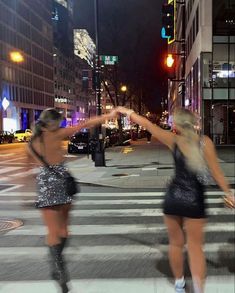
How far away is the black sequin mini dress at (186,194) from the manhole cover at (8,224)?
484cm

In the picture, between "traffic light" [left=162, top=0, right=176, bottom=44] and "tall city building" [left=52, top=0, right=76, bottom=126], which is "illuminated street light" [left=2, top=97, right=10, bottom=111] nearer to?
"tall city building" [left=52, top=0, right=76, bottom=126]

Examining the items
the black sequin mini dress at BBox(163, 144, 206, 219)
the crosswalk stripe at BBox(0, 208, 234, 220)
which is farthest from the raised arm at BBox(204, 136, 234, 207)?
the crosswalk stripe at BBox(0, 208, 234, 220)

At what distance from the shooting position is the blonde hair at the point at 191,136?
4285 millimetres

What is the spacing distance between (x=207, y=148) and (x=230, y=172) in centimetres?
1358

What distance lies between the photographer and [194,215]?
4.29 meters

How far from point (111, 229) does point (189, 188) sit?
4217 millimetres

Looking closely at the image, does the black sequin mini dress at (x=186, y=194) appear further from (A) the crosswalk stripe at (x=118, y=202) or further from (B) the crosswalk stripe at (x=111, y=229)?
(A) the crosswalk stripe at (x=118, y=202)

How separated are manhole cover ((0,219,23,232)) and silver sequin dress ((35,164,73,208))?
374 centimetres

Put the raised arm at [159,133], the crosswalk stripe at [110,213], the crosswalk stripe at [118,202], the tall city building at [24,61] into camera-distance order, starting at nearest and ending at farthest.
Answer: the raised arm at [159,133]
the crosswalk stripe at [110,213]
the crosswalk stripe at [118,202]
the tall city building at [24,61]

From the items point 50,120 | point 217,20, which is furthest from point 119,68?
point 50,120

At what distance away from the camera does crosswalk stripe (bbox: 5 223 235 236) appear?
8.09 meters

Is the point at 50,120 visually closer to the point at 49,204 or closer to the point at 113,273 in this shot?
the point at 49,204

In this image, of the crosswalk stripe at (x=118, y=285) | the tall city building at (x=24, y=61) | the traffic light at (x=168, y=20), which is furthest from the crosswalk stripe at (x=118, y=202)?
the tall city building at (x=24, y=61)

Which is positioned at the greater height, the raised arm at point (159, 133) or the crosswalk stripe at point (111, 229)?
the raised arm at point (159, 133)
